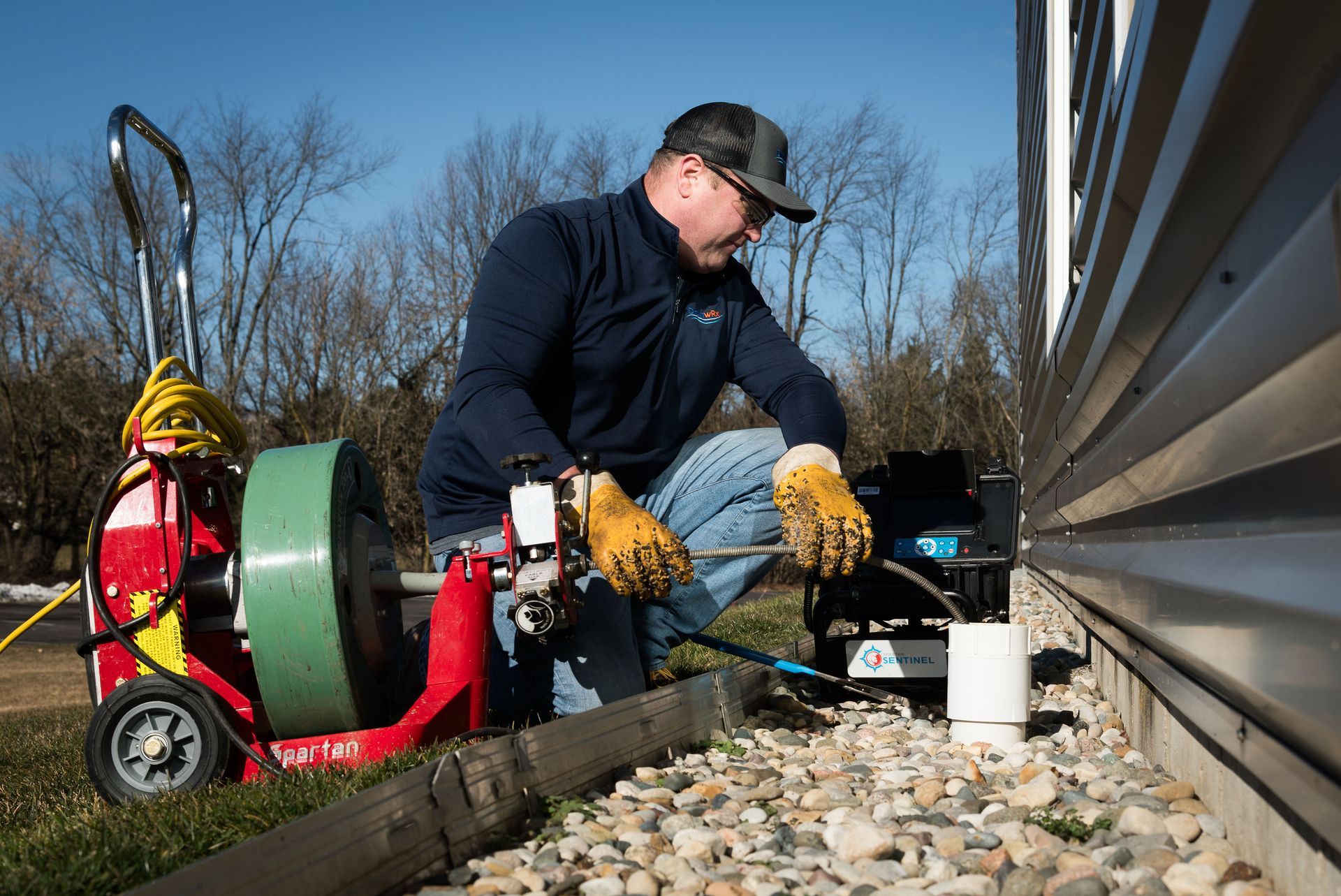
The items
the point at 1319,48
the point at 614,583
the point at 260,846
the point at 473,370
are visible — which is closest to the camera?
the point at 1319,48

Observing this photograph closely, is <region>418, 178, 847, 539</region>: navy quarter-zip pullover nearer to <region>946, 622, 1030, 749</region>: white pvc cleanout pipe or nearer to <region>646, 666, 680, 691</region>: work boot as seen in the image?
<region>646, 666, 680, 691</region>: work boot

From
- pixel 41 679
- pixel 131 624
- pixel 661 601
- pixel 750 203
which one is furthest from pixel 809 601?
pixel 41 679

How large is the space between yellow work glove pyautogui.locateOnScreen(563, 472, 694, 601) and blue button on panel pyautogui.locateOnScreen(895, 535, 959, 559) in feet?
3.88

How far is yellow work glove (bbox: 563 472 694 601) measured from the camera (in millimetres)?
2633

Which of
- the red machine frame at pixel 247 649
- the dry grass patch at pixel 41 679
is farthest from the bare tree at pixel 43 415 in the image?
the red machine frame at pixel 247 649

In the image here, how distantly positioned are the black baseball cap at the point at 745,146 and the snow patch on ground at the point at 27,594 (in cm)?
1431

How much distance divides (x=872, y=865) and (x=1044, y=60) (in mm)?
5734

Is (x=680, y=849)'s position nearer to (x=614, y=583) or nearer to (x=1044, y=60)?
(x=614, y=583)

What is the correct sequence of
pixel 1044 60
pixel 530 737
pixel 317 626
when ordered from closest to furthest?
pixel 530 737, pixel 317 626, pixel 1044 60

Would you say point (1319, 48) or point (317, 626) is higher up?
point (1319, 48)

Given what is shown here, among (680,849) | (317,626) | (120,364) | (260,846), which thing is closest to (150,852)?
(260,846)

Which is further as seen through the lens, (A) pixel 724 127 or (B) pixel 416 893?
(A) pixel 724 127

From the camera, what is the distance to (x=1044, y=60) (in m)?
6.46

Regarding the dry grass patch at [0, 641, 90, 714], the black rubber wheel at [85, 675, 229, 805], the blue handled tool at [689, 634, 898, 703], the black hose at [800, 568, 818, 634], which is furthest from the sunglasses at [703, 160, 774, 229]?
the dry grass patch at [0, 641, 90, 714]
